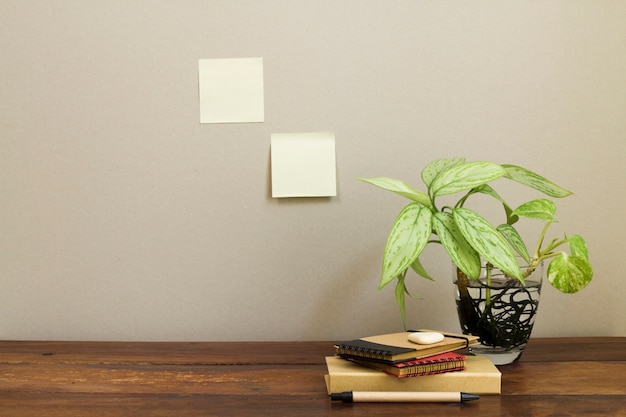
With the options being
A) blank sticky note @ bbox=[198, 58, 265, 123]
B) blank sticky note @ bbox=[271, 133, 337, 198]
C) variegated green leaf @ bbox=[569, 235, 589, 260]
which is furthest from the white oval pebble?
blank sticky note @ bbox=[198, 58, 265, 123]

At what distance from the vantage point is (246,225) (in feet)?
4.00

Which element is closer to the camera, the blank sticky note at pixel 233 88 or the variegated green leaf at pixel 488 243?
the variegated green leaf at pixel 488 243

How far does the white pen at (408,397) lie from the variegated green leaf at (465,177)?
0.27 metres

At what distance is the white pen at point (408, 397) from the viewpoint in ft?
2.78

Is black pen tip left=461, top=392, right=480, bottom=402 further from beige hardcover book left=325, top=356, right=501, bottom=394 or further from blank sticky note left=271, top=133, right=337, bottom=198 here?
blank sticky note left=271, top=133, right=337, bottom=198

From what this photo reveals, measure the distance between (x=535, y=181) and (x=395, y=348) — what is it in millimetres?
332

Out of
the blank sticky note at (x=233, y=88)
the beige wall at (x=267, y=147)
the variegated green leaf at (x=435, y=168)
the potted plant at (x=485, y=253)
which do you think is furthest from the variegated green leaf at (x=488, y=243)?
the blank sticky note at (x=233, y=88)

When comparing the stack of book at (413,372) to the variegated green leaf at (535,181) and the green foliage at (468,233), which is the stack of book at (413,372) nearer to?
the green foliage at (468,233)

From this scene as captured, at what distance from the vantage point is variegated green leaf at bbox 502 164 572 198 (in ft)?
3.21

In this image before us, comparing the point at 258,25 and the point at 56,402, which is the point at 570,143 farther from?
the point at 56,402

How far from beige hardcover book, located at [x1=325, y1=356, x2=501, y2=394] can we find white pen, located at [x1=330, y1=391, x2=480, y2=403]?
0.02 m

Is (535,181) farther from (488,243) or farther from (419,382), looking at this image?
(419,382)

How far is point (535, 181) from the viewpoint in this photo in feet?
3.22

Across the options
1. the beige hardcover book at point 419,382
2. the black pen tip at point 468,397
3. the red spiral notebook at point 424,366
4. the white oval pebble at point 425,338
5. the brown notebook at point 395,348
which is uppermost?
the white oval pebble at point 425,338
